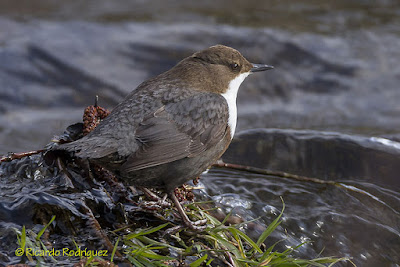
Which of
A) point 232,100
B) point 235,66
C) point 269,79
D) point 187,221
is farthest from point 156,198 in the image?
point 269,79

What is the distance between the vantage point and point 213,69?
4117mm

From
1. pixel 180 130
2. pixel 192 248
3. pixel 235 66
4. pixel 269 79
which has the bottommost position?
pixel 269 79

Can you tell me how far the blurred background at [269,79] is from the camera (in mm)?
4812

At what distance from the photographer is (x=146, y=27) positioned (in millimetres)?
9227

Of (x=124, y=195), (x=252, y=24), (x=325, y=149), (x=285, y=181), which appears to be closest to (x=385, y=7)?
(x=252, y=24)

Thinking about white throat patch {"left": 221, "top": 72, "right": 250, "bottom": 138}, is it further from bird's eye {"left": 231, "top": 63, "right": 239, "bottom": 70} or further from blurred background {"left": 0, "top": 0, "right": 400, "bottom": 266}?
blurred background {"left": 0, "top": 0, "right": 400, "bottom": 266}

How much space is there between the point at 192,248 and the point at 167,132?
0.77m

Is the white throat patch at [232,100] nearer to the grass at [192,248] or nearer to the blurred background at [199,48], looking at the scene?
the grass at [192,248]

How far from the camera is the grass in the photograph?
2867 mm

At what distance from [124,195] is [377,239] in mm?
2011

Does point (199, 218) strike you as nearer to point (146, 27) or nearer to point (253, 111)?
point (253, 111)
